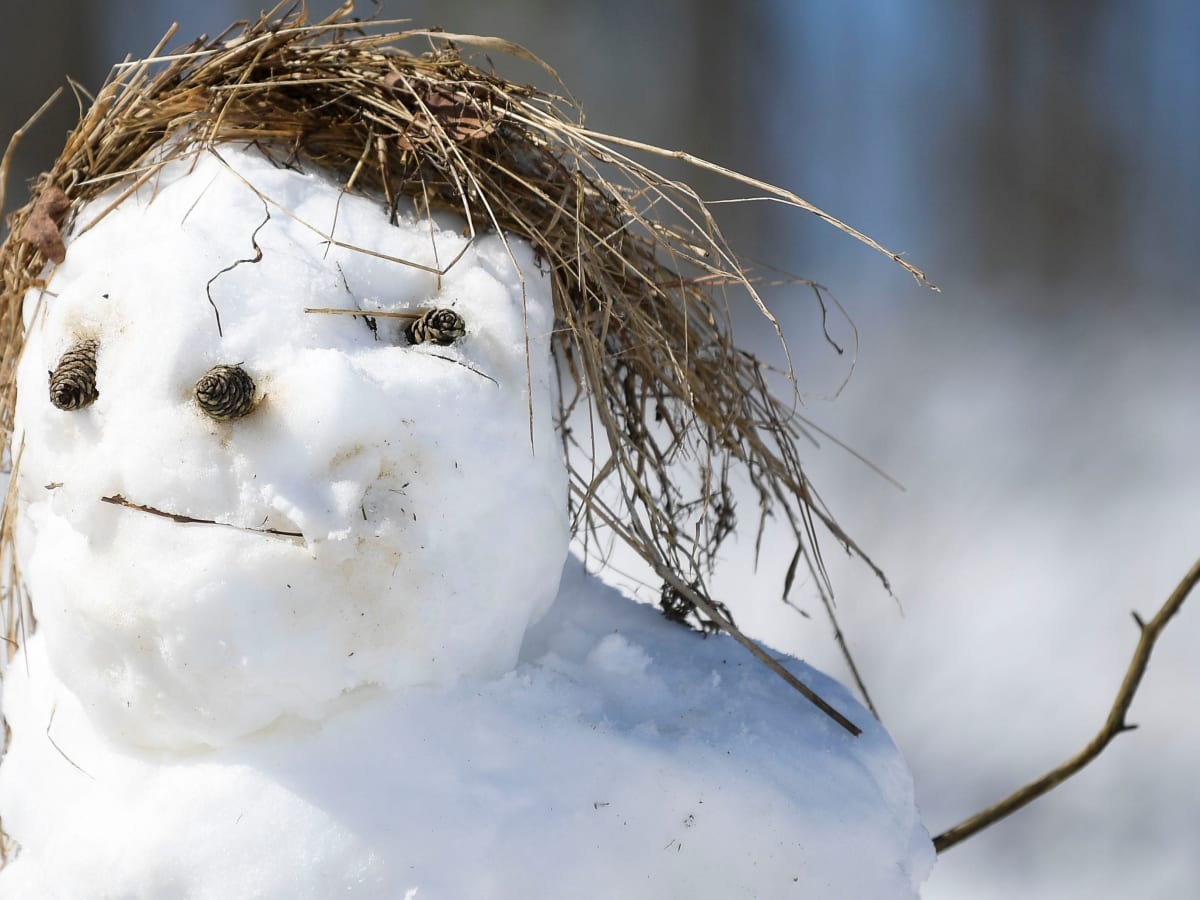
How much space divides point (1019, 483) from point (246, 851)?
2.51m

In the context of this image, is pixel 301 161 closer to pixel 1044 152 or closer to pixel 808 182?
pixel 808 182

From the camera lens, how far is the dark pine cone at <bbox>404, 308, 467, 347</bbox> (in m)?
0.70

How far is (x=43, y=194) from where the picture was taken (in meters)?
0.78

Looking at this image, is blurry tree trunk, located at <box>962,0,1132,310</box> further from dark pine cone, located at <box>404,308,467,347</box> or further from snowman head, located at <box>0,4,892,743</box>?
dark pine cone, located at <box>404,308,467,347</box>

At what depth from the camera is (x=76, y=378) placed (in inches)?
26.4

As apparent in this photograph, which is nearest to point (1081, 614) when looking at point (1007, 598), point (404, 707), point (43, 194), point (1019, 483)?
point (1007, 598)

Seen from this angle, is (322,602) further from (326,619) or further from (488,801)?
(488,801)

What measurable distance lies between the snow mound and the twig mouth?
12 centimetres

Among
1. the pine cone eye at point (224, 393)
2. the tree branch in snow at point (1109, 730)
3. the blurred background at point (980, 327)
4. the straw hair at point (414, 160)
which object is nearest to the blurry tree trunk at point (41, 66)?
the blurred background at point (980, 327)

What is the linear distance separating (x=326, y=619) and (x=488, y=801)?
0.50 ft

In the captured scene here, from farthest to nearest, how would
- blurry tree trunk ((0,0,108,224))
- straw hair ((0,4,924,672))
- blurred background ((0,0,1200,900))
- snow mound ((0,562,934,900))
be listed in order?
blurry tree trunk ((0,0,108,224)), blurred background ((0,0,1200,900)), straw hair ((0,4,924,672)), snow mound ((0,562,934,900))

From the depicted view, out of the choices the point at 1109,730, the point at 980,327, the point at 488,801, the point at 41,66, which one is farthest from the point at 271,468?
the point at 41,66

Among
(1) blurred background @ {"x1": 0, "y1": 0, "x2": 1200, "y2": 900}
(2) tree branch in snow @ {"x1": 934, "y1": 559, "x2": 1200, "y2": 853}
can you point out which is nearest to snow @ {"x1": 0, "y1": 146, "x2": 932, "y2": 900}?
(2) tree branch in snow @ {"x1": 934, "y1": 559, "x2": 1200, "y2": 853}

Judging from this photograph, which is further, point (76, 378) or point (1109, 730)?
point (1109, 730)
